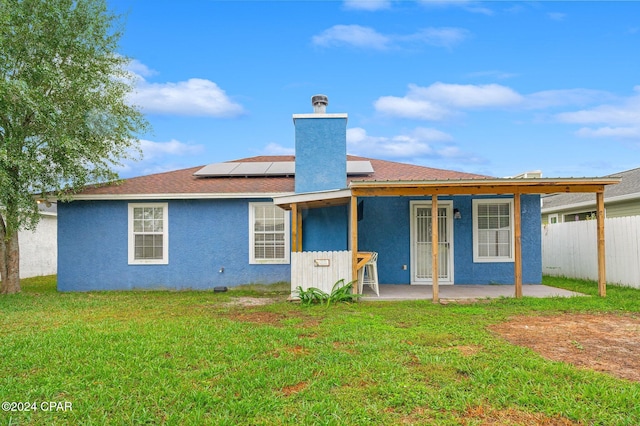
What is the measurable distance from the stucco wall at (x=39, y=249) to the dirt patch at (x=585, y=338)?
15.5 meters

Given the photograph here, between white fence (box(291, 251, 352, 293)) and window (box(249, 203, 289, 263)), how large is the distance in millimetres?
2138

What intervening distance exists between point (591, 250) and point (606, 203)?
2.90 metres

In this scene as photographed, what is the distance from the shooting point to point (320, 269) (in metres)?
8.34

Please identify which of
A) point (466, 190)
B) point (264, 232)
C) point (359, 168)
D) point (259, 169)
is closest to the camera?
point (466, 190)

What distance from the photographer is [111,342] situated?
17.0ft

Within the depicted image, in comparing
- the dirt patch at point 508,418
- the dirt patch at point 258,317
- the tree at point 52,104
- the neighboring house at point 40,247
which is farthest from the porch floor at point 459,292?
the neighboring house at point 40,247

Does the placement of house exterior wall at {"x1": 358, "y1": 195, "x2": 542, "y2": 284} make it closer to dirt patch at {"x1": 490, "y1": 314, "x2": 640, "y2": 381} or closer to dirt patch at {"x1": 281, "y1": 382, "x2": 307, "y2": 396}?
dirt patch at {"x1": 490, "y1": 314, "x2": 640, "y2": 381}

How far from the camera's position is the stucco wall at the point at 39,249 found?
47.3 ft

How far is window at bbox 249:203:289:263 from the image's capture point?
10453 millimetres

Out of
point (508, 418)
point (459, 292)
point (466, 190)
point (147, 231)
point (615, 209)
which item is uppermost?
point (466, 190)

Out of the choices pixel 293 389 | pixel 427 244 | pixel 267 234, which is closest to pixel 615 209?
pixel 427 244

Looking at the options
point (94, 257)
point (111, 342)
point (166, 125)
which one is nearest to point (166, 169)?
point (166, 125)

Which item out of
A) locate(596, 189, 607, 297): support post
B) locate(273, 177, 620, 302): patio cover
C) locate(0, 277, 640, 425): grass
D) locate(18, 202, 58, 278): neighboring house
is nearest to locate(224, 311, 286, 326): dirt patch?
locate(0, 277, 640, 425): grass

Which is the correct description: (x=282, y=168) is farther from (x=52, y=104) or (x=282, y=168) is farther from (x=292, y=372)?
(x=292, y=372)
